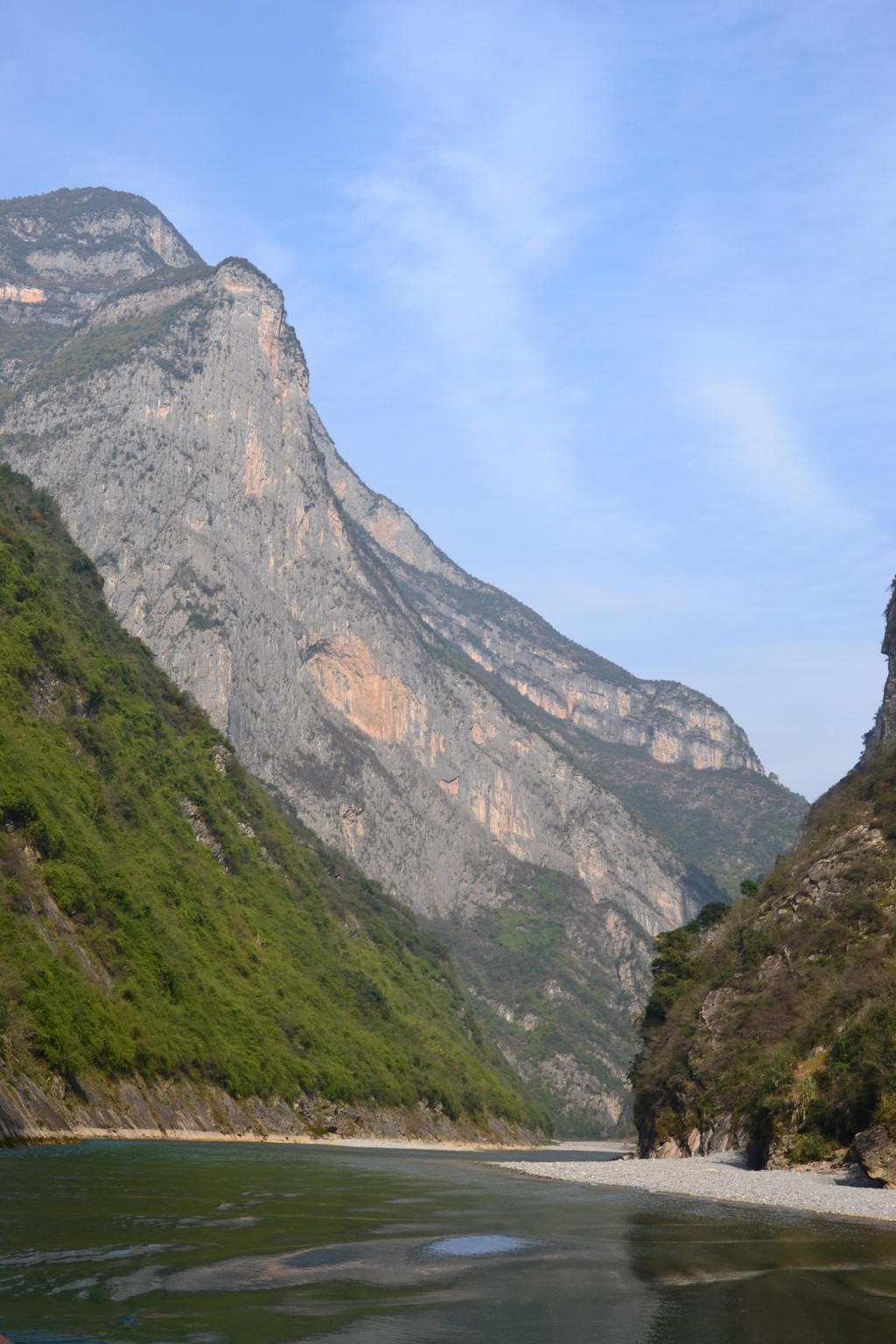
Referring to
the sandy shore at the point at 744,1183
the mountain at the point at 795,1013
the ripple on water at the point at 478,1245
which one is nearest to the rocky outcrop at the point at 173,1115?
the sandy shore at the point at 744,1183

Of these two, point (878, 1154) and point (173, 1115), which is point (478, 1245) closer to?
point (878, 1154)

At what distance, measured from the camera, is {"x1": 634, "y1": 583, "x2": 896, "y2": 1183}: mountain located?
132ft

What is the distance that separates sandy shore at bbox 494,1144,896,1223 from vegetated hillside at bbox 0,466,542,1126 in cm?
2245

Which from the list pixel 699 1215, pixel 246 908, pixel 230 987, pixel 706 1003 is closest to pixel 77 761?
pixel 230 987

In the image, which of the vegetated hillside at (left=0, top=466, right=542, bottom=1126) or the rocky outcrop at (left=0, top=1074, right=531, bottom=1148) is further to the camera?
the vegetated hillside at (left=0, top=466, right=542, bottom=1126)

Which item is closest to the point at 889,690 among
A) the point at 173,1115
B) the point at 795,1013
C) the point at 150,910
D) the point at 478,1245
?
the point at 795,1013

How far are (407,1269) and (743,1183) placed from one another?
22510 millimetres

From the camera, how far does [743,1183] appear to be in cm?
3572

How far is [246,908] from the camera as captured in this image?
3888 inches

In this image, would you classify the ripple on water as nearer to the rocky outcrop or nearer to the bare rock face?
the bare rock face

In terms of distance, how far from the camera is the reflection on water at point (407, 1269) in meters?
12.8

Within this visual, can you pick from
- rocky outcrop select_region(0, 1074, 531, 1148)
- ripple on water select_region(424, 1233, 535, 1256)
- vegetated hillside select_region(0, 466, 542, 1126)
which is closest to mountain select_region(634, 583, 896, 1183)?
ripple on water select_region(424, 1233, 535, 1256)

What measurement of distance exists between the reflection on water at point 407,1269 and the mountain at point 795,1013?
1294cm

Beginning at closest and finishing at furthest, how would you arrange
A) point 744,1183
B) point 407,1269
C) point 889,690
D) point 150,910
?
point 407,1269 < point 744,1183 < point 150,910 < point 889,690
